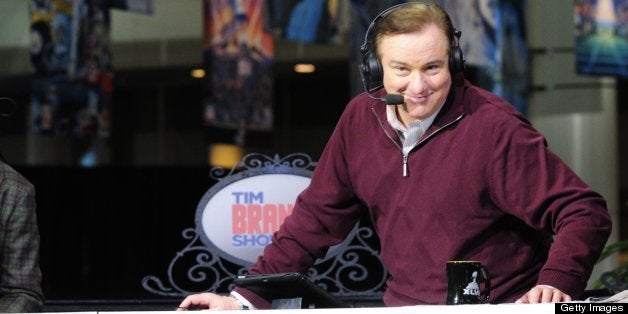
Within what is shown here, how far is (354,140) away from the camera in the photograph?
3.76 meters

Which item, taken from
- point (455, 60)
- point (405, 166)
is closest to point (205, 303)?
point (405, 166)

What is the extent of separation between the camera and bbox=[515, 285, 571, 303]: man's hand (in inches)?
124

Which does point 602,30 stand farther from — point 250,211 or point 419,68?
point 419,68

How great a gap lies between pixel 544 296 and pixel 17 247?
1.75m

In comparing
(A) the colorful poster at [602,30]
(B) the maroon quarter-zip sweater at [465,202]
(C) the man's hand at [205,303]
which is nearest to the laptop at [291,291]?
(C) the man's hand at [205,303]

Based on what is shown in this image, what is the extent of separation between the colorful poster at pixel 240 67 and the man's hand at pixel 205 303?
2.90 m

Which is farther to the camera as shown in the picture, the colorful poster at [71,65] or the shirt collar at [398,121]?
the colorful poster at [71,65]

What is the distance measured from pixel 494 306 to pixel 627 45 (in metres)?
4.02

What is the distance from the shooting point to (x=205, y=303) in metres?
3.43

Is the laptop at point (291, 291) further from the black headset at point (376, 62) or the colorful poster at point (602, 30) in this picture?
the colorful poster at point (602, 30)

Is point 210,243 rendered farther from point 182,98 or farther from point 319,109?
point 182,98

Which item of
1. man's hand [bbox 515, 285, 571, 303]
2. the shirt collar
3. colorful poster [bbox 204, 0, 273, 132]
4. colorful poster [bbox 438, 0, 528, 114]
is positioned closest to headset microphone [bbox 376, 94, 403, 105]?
the shirt collar

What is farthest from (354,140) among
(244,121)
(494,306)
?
(244,121)

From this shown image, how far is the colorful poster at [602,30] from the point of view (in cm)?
654
